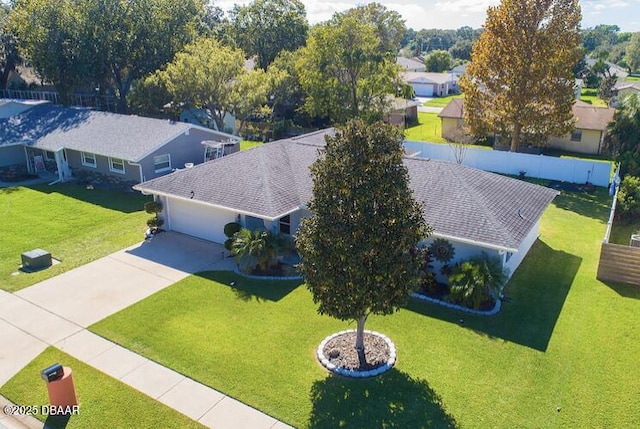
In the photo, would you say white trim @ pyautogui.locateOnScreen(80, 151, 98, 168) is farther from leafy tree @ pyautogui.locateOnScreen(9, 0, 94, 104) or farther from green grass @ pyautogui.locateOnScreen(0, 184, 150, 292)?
leafy tree @ pyautogui.locateOnScreen(9, 0, 94, 104)

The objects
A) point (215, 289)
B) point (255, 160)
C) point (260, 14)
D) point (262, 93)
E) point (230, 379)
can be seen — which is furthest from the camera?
point (260, 14)

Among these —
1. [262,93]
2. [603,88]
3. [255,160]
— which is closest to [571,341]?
[255,160]

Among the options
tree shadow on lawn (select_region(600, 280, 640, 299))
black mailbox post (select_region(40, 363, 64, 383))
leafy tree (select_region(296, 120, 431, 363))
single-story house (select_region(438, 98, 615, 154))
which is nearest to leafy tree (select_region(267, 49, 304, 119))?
single-story house (select_region(438, 98, 615, 154))

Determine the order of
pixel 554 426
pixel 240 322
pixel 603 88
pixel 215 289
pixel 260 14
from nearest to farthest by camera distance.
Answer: pixel 554 426 < pixel 240 322 < pixel 215 289 < pixel 260 14 < pixel 603 88

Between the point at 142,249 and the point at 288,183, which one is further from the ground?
the point at 288,183

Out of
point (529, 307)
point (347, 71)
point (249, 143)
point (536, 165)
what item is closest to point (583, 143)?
point (536, 165)

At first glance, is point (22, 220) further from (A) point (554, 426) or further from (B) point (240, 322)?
(A) point (554, 426)

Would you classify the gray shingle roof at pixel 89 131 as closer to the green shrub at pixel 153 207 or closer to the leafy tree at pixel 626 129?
the green shrub at pixel 153 207
